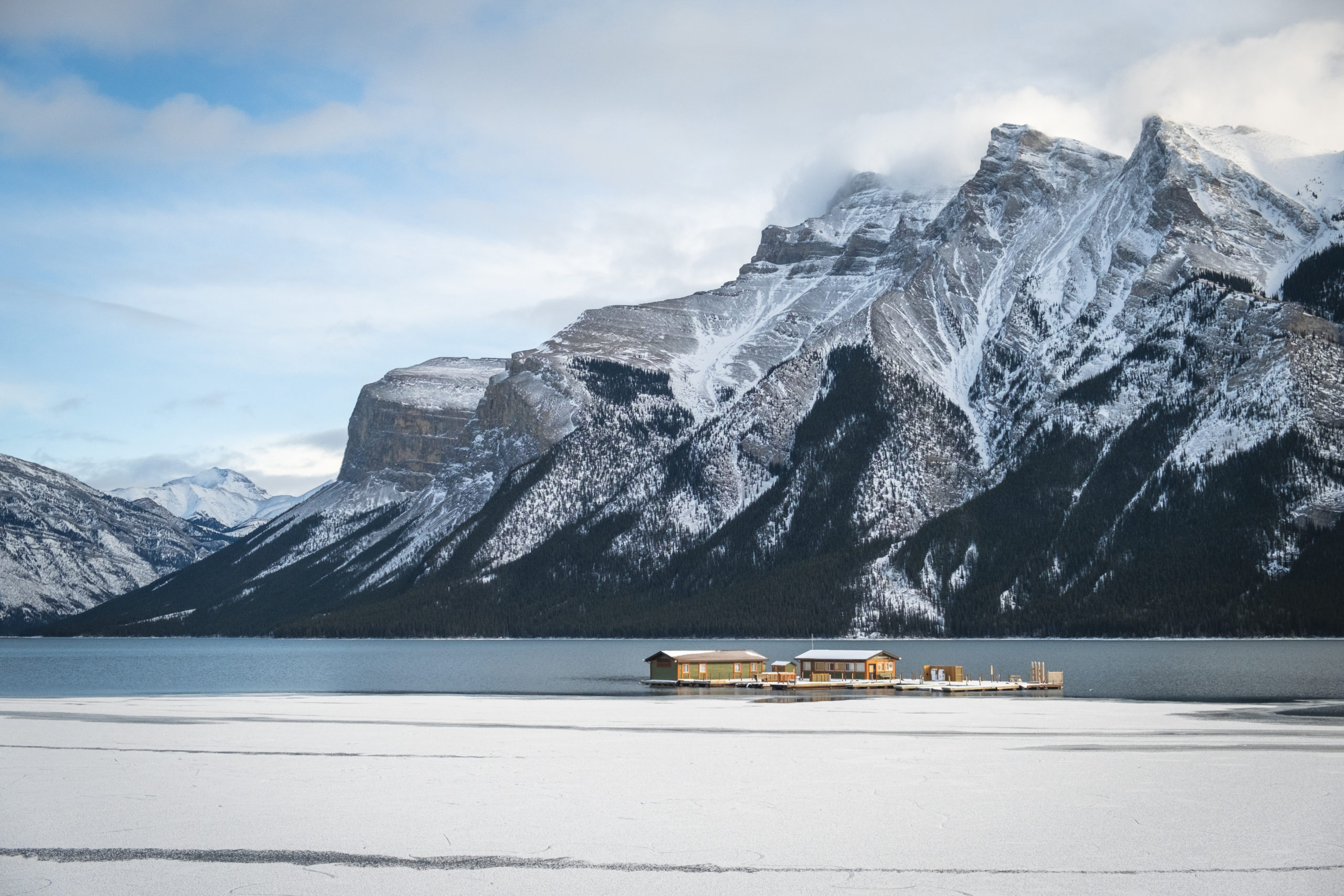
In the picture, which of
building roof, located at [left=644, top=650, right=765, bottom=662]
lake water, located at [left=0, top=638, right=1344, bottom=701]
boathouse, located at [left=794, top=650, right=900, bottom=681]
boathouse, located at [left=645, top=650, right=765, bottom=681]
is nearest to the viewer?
lake water, located at [left=0, top=638, right=1344, bottom=701]

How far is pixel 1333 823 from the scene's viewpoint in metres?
31.4

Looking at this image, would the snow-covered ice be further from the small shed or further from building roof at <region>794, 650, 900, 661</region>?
building roof at <region>794, 650, 900, 661</region>

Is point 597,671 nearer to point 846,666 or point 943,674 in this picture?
point 846,666

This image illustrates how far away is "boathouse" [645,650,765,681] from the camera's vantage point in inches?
4503

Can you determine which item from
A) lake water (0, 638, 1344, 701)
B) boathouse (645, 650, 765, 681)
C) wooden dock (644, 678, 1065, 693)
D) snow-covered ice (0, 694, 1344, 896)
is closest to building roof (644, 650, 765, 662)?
boathouse (645, 650, 765, 681)

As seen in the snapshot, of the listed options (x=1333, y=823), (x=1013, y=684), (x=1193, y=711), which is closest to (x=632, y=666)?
(x=1013, y=684)

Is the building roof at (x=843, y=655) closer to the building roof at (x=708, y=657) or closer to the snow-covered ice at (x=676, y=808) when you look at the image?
the building roof at (x=708, y=657)

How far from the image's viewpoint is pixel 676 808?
113 feet

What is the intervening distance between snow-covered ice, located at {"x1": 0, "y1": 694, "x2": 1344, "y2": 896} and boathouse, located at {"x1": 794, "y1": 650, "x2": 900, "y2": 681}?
51.6 m

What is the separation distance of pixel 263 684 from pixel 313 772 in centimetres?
7548

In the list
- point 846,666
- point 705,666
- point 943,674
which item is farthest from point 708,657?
point 943,674

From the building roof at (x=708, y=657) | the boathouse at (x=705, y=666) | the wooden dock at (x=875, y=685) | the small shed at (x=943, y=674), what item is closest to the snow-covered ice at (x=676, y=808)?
the wooden dock at (x=875, y=685)

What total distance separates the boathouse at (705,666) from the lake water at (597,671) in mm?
3622

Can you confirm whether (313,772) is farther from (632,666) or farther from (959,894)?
(632,666)
